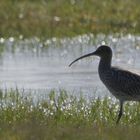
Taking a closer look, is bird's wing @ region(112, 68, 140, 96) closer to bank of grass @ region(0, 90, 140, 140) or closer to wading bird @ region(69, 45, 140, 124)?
wading bird @ region(69, 45, 140, 124)

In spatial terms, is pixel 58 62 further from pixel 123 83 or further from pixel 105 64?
pixel 123 83

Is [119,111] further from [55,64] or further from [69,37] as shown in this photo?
[69,37]

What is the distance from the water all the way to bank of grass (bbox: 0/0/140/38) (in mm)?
648

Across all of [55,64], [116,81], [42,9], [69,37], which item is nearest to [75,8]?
[42,9]

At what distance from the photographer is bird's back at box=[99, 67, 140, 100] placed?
12327 millimetres

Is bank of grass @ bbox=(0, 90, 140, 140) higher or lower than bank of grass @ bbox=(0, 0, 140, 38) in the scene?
lower

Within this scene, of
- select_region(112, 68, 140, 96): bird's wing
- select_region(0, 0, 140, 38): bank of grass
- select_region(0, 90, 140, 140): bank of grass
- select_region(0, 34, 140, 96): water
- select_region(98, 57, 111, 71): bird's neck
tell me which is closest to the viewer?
select_region(0, 90, 140, 140): bank of grass

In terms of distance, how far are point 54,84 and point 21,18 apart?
7.40 m

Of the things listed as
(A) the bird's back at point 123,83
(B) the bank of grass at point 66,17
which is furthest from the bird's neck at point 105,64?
(B) the bank of grass at point 66,17

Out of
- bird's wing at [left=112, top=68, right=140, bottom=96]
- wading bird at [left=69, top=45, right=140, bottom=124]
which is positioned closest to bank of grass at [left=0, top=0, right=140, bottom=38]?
wading bird at [left=69, top=45, right=140, bottom=124]

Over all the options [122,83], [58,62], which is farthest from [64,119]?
[58,62]

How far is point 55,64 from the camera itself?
19359 millimetres

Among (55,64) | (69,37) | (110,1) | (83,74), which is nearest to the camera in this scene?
(83,74)

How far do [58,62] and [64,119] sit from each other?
785cm
